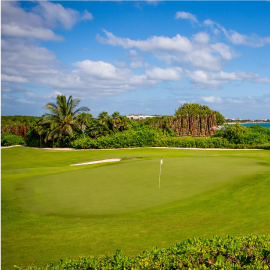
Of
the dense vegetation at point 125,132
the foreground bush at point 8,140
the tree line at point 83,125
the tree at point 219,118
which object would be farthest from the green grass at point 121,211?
the tree at point 219,118

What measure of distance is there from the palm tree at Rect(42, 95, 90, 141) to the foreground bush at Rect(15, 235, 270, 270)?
111 feet

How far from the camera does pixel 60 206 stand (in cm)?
1001

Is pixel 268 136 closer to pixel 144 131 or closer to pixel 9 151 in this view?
pixel 144 131

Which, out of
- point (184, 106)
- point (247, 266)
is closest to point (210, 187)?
point (247, 266)

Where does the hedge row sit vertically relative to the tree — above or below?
below

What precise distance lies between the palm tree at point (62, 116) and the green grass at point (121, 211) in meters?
23.1

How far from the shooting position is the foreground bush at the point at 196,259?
14.8 feet

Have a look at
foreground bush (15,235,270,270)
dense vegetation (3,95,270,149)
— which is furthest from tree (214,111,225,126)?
foreground bush (15,235,270,270)

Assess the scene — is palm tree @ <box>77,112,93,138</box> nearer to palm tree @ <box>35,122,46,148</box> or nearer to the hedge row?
the hedge row

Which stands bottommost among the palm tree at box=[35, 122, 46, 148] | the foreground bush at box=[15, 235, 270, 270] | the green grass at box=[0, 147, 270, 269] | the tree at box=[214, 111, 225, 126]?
the green grass at box=[0, 147, 270, 269]

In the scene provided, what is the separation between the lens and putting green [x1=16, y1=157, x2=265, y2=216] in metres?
9.89

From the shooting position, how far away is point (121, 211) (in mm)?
9289

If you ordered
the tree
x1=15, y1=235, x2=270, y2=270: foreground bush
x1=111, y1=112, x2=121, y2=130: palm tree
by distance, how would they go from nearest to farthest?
x1=15, y1=235, x2=270, y2=270: foreground bush, x1=111, y1=112, x2=121, y2=130: palm tree, the tree

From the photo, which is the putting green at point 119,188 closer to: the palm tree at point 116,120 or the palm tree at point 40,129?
the palm tree at point 116,120
